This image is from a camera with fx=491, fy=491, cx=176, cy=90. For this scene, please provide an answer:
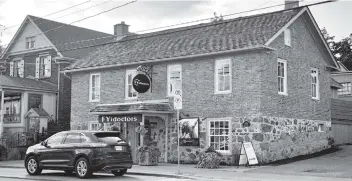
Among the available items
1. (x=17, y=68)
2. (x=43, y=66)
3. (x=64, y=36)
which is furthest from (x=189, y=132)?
(x=17, y=68)

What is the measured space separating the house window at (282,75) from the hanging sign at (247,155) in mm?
3807

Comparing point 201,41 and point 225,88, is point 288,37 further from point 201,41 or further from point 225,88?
point 225,88

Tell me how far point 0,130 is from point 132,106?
35.0ft

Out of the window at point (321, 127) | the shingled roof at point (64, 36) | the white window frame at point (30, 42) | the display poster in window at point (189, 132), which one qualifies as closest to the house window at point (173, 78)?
the display poster in window at point (189, 132)

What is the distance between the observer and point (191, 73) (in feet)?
77.4

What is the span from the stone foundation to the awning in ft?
2.96

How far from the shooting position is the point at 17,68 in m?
37.8

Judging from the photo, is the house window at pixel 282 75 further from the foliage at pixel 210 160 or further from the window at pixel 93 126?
the window at pixel 93 126

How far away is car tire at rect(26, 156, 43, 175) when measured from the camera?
17.9 meters

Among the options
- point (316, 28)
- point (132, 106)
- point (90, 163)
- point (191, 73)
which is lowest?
point (90, 163)

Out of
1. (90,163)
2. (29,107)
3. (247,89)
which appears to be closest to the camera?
(90,163)

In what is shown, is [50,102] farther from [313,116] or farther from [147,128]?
[313,116]

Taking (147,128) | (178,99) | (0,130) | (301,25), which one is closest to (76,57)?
(0,130)

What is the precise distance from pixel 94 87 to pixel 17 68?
1244 cm
